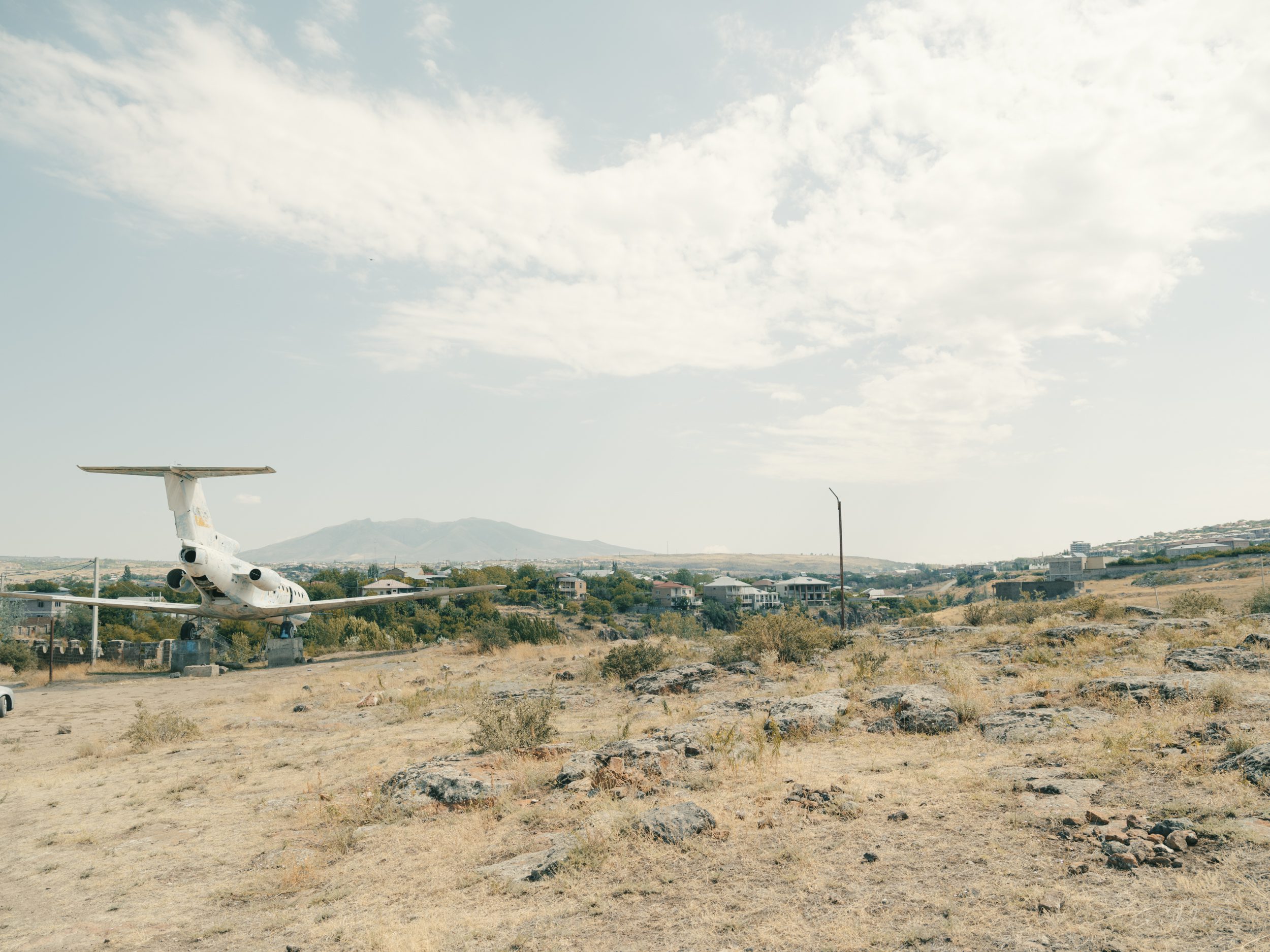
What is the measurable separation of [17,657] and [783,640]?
44.1m

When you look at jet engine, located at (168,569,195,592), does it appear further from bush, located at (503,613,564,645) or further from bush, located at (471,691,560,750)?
bush, located at (471,691,560,750)

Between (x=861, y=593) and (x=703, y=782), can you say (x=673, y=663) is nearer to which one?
(x=703, y=782)

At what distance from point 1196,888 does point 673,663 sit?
20.1 metres

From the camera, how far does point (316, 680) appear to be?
1202 inches

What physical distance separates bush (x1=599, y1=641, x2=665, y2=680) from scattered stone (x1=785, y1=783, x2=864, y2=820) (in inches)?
595

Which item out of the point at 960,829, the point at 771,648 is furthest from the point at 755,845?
the point at 771,648

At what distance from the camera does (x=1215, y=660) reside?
50.8 feet

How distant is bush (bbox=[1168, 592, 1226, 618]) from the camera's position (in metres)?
27.1

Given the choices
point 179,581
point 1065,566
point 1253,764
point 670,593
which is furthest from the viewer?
point 670,593

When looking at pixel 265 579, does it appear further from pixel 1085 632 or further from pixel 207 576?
pixel 1085 632

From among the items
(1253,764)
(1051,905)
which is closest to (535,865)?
(1051,905)

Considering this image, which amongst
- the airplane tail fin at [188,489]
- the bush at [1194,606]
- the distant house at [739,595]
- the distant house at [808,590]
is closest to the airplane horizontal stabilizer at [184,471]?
the airplane tail fin at [188,489]

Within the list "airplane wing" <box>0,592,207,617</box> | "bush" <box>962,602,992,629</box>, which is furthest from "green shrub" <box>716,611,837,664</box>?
"airplane wing" <box>0,592,207,617</box>

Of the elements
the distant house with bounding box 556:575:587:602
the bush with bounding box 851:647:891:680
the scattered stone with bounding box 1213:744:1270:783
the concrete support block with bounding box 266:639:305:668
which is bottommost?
the distant house with bounding box 556:575:587:602
